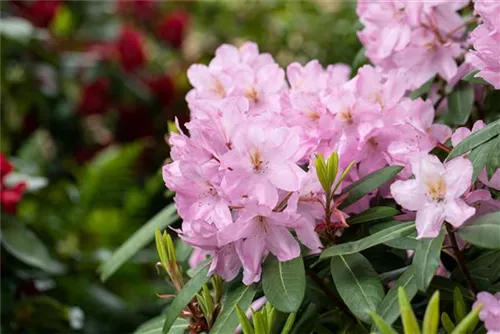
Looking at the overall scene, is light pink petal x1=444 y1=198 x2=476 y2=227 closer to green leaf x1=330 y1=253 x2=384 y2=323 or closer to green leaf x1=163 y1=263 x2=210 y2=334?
green leaf x1=330 y1=253 x2=384 y2=323

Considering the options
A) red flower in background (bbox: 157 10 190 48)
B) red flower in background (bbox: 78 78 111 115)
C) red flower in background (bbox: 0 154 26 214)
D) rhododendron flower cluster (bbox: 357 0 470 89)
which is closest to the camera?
rhododendron flower cluster (bbox: 357 0 470 89)

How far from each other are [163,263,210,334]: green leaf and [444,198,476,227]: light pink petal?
250mm

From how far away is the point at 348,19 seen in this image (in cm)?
226

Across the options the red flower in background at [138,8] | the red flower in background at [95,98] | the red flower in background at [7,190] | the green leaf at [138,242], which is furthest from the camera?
the red flower in background at [138,8]

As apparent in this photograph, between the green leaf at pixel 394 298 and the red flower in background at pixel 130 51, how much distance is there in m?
1.90

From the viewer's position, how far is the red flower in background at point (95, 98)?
2490mm

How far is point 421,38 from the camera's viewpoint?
3.28 feet

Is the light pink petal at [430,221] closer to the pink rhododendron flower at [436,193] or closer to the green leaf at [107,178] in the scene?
the pink rhododendron flower at [436,193]

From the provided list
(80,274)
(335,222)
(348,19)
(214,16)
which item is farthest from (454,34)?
(214,16)

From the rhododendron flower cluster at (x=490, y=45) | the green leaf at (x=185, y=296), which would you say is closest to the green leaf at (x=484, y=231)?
the rhododendron flower cluster at (x=490, y=45)

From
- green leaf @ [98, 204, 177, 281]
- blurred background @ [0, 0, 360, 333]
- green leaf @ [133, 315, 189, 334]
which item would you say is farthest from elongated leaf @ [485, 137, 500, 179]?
A: blurred background @ [0, 0, 360, 333]

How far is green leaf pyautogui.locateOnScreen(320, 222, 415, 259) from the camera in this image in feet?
2.42

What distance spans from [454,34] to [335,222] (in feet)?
1.14

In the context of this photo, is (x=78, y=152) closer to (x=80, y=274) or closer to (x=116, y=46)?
(x=116, y=46)
